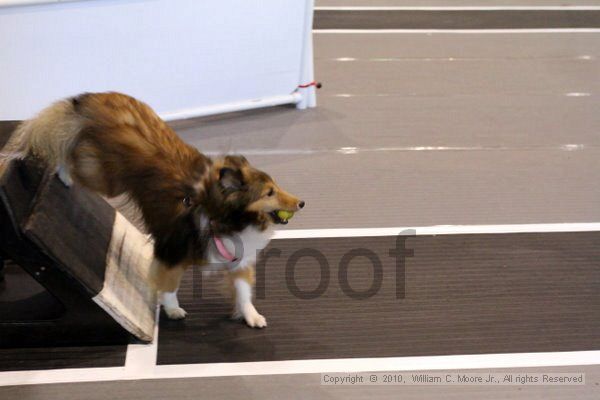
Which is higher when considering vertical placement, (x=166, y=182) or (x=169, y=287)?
(x=166, y=182)

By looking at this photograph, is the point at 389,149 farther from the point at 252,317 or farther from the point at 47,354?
the point at 47,354

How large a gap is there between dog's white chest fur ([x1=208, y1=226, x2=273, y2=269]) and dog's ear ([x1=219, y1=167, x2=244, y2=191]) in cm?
17

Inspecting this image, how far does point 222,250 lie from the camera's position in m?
2.40

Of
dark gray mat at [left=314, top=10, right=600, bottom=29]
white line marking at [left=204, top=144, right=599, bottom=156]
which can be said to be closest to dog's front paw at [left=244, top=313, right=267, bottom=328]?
white line marking at [left=204, top=144, right=599, bottom=156]

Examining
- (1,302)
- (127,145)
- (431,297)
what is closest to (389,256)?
(431,297)

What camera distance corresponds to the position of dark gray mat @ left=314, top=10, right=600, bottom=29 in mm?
5832

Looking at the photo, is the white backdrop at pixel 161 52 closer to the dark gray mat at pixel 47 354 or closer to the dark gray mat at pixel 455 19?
the dark gray mat at pixel 47 354

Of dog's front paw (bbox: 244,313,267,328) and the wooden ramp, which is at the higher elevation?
the wooden ramp

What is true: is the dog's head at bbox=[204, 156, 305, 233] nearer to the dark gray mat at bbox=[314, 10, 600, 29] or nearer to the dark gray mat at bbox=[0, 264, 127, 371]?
the dark gray mat at bbox=[0, 264, 127, 371]

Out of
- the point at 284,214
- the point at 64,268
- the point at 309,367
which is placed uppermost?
the point at 284,214

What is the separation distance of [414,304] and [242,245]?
2.62 feet

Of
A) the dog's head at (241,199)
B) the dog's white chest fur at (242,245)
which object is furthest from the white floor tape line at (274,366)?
the dog's head at (241,199)

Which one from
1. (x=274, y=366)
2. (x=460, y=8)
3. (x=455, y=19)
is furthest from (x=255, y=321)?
(x=460, y=8)

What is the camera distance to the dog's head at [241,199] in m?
2.27
